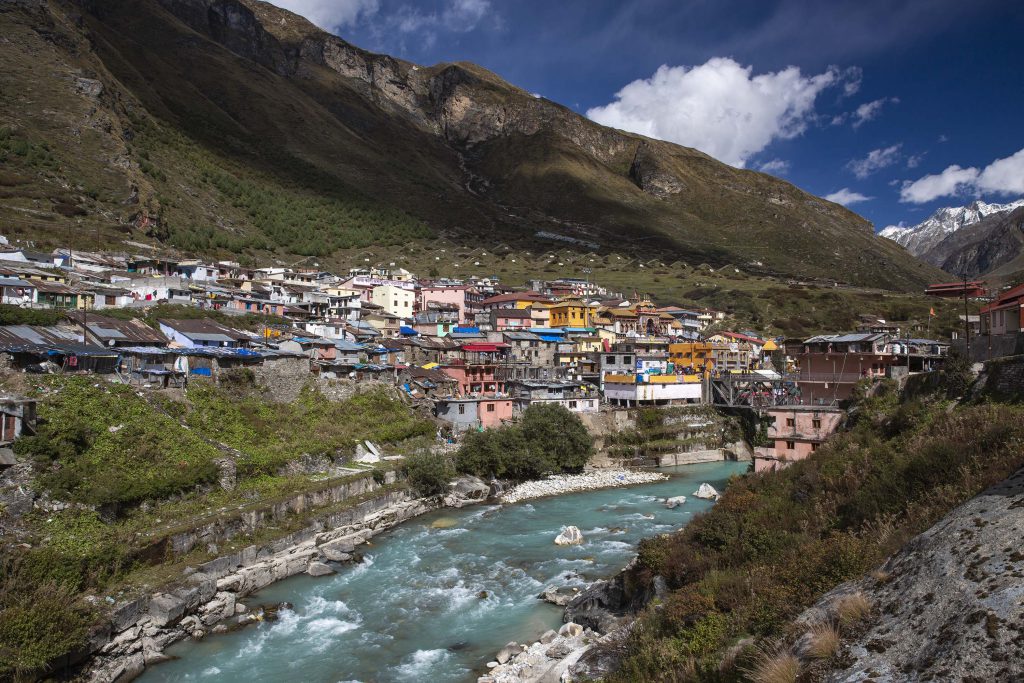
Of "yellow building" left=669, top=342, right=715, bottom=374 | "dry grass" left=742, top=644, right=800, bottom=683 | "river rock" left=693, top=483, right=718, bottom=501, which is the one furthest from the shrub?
"yellow building" left=669, top=342, right=715, bottom=374

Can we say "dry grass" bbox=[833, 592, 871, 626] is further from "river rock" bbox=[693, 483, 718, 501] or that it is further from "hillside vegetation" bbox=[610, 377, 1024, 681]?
"river rock" bbox=[693, 483, 718, 501]

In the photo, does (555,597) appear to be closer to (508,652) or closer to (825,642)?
(508,652)

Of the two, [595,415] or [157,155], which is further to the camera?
[157,155]

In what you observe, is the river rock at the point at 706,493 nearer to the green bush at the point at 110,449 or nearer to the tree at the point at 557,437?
the tree at the point at 557,437

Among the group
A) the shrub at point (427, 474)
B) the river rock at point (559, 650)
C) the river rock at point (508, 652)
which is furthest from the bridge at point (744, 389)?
the river rock at point (559, 650)

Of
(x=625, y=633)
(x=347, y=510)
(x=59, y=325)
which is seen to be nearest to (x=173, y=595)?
(x=347, y=510)

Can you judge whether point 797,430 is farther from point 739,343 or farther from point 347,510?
point 739,343
